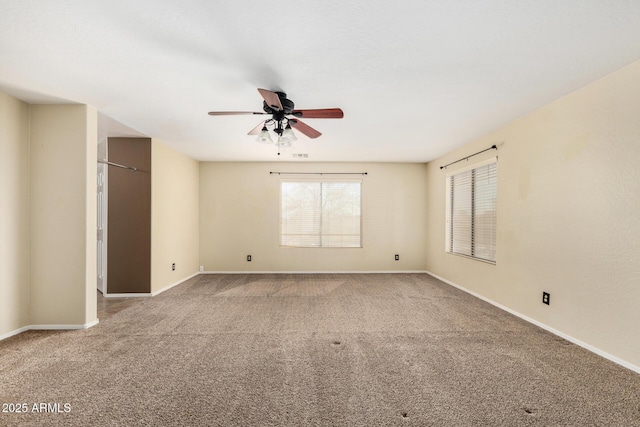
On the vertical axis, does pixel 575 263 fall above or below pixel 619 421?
above

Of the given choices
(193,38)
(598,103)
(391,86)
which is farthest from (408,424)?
(598,103)

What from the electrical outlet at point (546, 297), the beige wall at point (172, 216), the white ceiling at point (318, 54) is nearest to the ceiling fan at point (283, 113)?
the white ceiling at point (318, 54)

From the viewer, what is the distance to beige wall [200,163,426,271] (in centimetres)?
597

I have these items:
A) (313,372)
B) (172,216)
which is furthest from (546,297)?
(172,216)

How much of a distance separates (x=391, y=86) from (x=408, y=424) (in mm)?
2517

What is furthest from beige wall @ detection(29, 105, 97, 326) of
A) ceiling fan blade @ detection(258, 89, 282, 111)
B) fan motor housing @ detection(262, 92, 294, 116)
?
ceiling fan blade @ detection(258, 89, 282, 111)

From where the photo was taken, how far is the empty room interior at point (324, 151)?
68.2 inches

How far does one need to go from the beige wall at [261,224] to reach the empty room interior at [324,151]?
101cm

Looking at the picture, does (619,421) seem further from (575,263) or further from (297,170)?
(297,170)

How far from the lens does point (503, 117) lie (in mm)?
3336

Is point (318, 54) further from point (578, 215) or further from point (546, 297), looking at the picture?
point (546, 297)

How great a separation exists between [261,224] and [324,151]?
211cm

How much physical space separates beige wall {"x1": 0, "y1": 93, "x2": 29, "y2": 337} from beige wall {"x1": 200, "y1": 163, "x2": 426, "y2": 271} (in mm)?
3056

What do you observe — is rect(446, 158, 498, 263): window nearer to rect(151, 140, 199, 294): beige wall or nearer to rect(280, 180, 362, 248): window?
rect(280, 180, 362, 248): window
